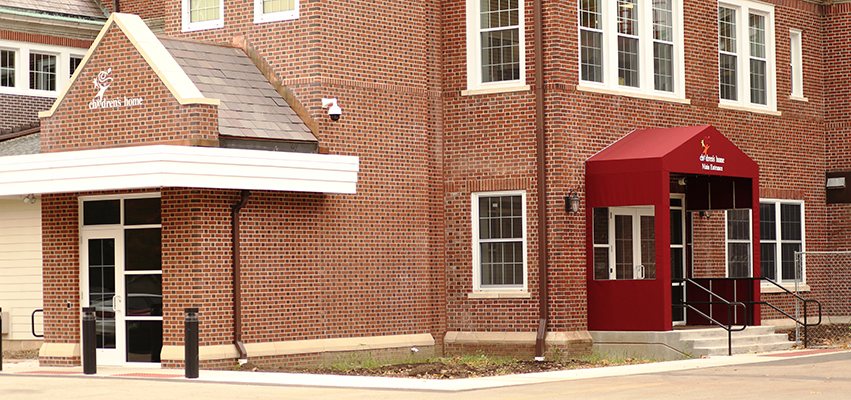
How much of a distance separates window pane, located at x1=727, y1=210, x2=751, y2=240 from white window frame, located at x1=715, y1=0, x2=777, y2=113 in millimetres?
2081

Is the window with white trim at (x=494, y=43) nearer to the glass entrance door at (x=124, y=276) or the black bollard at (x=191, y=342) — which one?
the glass entrance door at (x=124, y=276)

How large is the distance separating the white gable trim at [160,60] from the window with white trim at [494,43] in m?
5.36

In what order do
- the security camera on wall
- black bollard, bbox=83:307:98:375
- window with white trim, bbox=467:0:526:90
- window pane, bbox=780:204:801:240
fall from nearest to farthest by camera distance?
black bollard, bbox=83:307:98:375 → the security camera on wall → window with white trim, bbox=467:0:526:90 → window pane, bbox=780:204:801:240

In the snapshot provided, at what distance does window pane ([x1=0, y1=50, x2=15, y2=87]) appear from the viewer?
24.0 metres

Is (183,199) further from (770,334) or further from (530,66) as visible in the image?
(770,334)

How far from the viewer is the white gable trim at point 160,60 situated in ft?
55.9

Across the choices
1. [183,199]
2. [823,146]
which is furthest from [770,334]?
[183,199]

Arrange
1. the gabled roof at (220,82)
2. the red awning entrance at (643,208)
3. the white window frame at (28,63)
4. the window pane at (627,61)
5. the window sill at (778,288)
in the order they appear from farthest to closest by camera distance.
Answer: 1. the white window frame at (28,63)
2. the window sill at (778,288)
3. the window pane at (627,61)
4. the red awning entrance at (643,208)
5. the gabled roof at (220,82)

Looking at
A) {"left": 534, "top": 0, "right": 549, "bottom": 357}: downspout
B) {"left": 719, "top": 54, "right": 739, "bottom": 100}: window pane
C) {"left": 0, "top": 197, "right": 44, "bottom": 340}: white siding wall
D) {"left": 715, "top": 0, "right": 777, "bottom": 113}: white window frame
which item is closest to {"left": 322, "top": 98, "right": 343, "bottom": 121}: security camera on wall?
{"left": 534, "top": 0, "right": 549, "bottom": 357}: downspout

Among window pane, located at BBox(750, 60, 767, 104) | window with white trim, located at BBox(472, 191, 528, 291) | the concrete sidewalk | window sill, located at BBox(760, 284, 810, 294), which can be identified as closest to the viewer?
the concrete sidewalk

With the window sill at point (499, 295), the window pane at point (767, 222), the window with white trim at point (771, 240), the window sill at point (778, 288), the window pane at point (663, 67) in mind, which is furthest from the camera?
the window pane at point (767, 222)

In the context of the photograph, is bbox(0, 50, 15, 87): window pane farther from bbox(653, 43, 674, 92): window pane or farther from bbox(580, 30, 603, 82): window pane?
bbox(653, 43, 674, 92): window pane

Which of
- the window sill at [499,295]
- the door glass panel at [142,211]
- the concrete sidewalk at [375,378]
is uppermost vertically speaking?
the door glass panel at [142,211]

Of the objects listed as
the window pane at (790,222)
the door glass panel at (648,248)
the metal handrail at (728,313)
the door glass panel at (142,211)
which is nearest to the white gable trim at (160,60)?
the door glass panel at (142,211)
